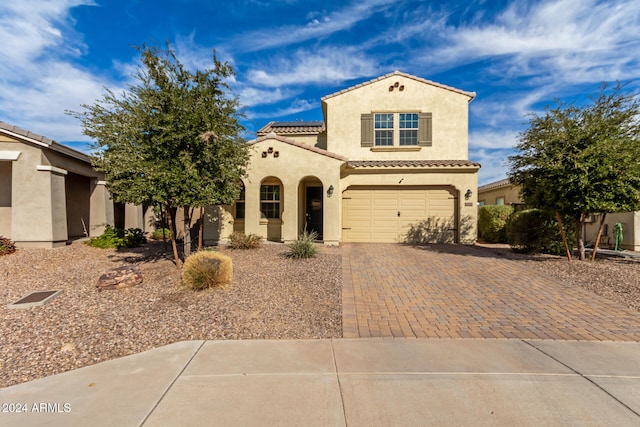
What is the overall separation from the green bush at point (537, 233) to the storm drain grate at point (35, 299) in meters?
13.4

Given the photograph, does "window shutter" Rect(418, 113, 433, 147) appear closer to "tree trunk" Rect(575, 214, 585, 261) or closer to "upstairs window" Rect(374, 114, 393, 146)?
"upstairs window" Rect(374, 114, 393, 146)

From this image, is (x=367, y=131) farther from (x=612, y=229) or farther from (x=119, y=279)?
(x=612, y=229)

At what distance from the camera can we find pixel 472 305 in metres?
5.56

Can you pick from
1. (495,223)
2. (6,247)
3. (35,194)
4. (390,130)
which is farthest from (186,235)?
(495,223)

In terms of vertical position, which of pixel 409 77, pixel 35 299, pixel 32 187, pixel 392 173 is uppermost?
pixel 409 77

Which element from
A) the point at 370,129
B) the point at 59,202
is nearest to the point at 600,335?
the point at 370,129

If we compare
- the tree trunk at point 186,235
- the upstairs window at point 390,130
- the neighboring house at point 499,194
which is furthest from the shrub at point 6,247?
the neighboring house at point 499,194

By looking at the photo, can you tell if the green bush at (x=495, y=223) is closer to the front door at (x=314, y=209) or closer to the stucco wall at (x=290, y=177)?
the stucco wall at (x=290, y=177)

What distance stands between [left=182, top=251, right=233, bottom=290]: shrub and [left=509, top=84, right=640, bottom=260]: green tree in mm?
8981

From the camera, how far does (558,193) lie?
864 centimetres

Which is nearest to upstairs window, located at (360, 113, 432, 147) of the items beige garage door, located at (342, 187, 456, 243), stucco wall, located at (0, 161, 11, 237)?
beige garage door, located at (342, 187, 456, 243)

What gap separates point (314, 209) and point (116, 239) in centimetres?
790

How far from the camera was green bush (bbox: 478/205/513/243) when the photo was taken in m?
14.5

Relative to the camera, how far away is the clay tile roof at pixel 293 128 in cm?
1667
